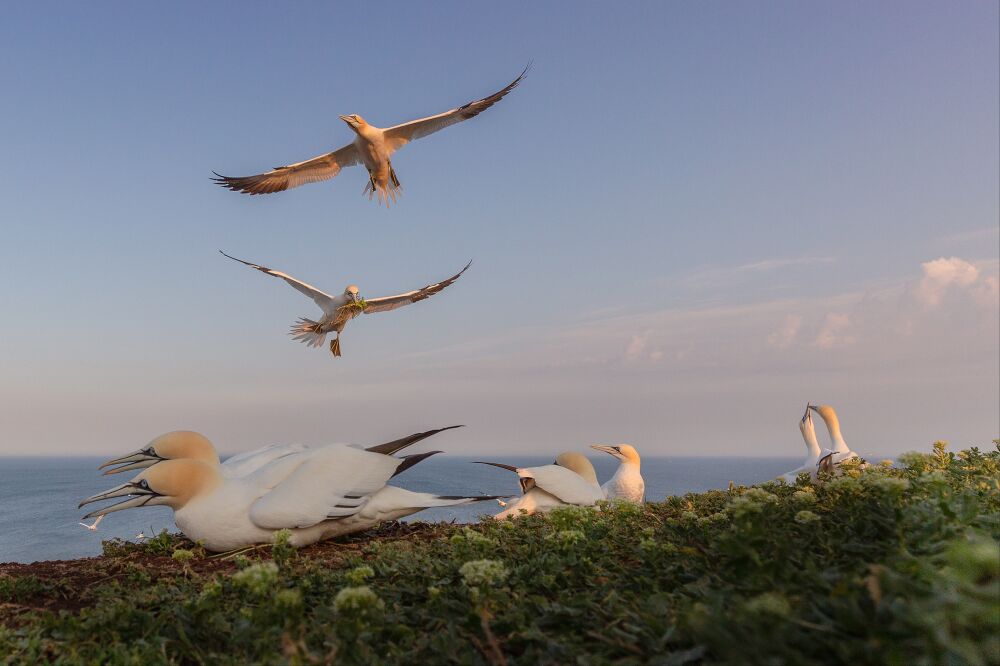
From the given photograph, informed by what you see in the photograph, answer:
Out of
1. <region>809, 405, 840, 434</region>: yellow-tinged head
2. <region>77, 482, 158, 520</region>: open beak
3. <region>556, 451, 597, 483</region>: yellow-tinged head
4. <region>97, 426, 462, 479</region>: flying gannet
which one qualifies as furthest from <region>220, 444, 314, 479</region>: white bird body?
<region>809, 405, 840, 434</region>: yellow-tinged head

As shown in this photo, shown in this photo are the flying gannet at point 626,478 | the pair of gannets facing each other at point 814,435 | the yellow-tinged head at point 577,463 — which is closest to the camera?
the yellow-tinged head at point 577,463

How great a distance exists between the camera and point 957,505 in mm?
3031

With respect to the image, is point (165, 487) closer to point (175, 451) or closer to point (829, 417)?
point (175, 451)

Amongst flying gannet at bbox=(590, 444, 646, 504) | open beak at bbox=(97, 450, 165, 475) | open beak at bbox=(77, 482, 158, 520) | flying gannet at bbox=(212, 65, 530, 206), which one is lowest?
flying gannet at bbox=(590, 444, 646, 504)

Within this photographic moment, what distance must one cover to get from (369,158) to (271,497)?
438 inches

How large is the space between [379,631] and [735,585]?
1487 mm

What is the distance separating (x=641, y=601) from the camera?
9.63ft

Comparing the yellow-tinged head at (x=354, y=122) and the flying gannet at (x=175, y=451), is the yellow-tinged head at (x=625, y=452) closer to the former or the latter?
the flying gannet at (x=175, y=451)

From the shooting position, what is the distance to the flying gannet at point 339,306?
14258mm

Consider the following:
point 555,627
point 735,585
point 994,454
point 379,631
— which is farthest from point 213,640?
point 994,454

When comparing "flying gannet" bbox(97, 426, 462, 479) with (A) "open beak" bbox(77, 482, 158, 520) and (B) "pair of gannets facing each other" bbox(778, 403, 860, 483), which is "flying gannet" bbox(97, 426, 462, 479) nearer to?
(A) "open beak" bbox(77, 482, 158, 520)

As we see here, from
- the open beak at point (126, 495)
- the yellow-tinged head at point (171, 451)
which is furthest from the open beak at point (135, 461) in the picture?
the open beak at point (126, 495)

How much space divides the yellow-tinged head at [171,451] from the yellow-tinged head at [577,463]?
16.3 feet

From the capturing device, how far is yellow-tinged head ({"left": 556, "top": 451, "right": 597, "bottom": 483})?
33.5 feet
